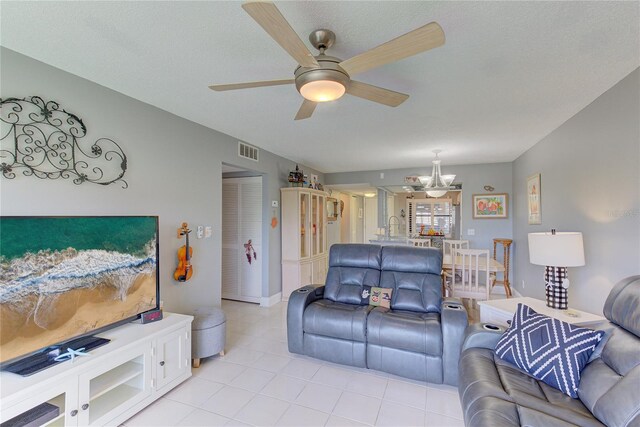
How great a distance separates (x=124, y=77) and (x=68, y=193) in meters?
0.95

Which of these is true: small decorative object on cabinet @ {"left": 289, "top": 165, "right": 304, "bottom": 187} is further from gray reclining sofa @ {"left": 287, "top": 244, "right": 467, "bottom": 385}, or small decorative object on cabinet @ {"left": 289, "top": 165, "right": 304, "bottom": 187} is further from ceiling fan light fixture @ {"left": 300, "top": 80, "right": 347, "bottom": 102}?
ceiling fan light fixture @ {"left": 300, "top": 80, "right": 347, "bottom": 102}

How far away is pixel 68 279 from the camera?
75.2 inches

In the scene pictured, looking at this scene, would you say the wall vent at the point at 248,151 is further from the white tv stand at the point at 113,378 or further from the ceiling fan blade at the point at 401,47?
the ceiling fan blade at the point at 401,47

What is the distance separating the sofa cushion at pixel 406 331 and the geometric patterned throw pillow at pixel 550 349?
22.2 inches

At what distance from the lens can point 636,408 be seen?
1.24 meters

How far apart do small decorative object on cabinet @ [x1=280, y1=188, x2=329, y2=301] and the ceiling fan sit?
307 centimetres

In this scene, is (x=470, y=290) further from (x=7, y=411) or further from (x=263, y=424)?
(x=7, y=411)

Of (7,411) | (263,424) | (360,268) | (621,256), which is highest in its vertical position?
(621,256)

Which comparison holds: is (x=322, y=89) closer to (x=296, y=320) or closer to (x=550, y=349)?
(x=550, y=349)

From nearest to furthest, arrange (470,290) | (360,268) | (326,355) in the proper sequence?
(326,355) → (360,268) → (470,290)

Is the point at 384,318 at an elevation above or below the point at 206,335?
above

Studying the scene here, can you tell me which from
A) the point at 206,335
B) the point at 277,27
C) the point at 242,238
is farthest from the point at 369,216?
the point at 277,27

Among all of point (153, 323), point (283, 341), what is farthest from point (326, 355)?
point (153, 323)

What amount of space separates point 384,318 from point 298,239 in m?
2.53
